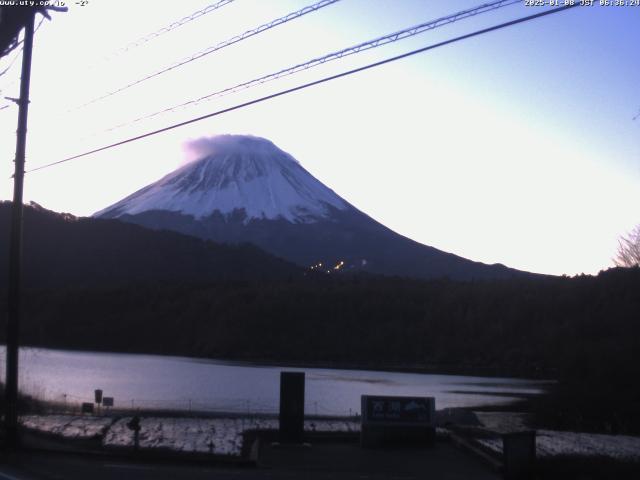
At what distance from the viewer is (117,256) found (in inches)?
3548

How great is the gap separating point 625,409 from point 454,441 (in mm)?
9685

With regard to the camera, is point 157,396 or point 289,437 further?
point 157,396

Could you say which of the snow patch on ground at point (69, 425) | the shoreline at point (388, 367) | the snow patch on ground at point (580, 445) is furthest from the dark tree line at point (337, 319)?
the snow patch on ground at point (69, 425)

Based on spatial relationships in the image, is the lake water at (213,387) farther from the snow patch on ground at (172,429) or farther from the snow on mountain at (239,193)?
the snow on mountain at (239,193)

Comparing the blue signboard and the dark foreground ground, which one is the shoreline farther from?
the dark foreground ground

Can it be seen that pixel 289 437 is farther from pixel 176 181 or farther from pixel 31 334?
pixel 176 181

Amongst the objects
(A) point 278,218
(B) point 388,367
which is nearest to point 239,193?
(A) point 278,218

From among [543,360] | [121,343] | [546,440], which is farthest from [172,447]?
[121,343]

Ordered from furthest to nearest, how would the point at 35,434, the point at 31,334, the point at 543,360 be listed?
the point at 31,334, the point at 543,360, the point at 35,434

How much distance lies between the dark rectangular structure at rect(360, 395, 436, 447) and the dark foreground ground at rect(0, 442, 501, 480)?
1.09 ft

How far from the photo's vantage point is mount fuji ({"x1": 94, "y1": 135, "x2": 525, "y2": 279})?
13375 cm

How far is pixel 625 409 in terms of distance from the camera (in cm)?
2753

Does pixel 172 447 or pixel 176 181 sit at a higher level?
pixel 176 181

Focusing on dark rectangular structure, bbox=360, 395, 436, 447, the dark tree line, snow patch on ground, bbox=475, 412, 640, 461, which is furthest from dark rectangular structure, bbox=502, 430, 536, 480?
the dark tree line
